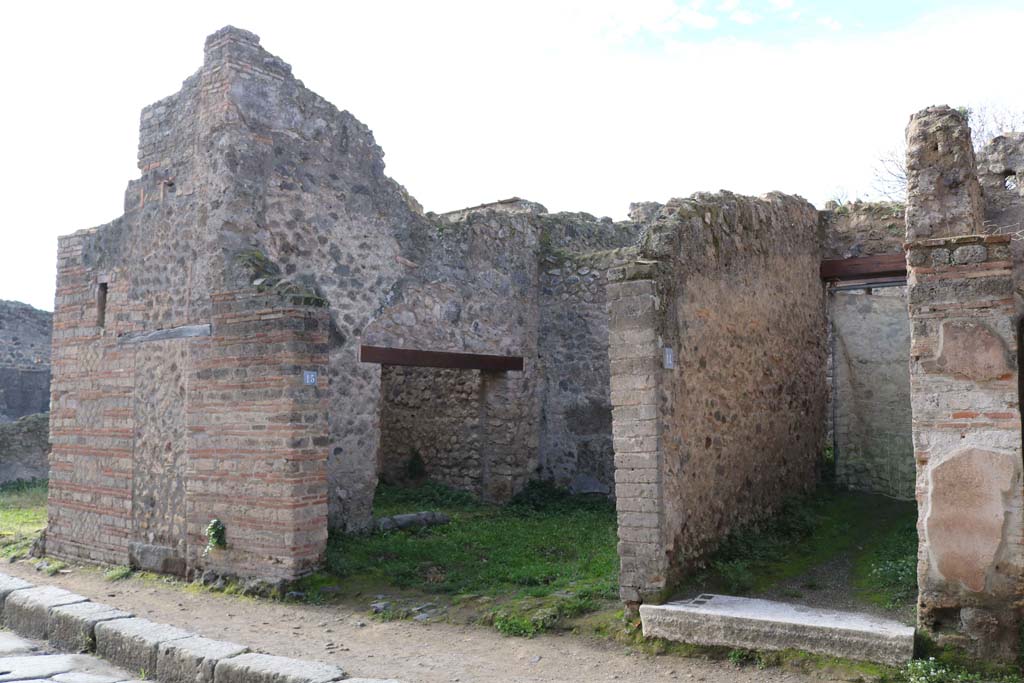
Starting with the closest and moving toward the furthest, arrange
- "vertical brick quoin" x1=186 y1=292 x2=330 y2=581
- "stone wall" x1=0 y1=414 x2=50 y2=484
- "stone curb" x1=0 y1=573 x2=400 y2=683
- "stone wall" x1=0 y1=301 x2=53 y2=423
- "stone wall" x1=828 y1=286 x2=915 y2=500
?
"stone curb" x1=0 y1=573 x2=400 y2=683 < "vertical brick quoin" x1=186 y1=292 x2=330 y2=581 < "stone wall" x1=828 y1=286 x2=915 y2=500 < "stone wall" x1=0 y1=414 x2=50 y2=484 < "stone wall" x1=0 y1=301 x2=53 y2=423

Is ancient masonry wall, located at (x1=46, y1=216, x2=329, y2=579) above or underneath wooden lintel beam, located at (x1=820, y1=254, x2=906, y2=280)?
underneath

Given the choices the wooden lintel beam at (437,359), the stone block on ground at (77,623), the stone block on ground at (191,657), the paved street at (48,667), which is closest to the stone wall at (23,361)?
the wooden lintel beam at (437,359)

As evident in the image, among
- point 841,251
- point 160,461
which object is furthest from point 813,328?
point 160,461

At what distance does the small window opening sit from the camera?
9.48 m

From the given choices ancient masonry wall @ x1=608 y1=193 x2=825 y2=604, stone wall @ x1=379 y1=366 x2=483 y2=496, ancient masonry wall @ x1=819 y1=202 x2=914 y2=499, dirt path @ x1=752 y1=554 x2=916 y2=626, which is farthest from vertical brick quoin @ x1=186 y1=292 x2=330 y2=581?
ancient masonry wall @ x1=819 y1=202 x2=914 y2=499

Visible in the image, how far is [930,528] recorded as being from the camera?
5.02 m

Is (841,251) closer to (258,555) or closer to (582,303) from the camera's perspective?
(582,303)

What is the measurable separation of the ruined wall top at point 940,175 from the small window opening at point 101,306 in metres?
8.39


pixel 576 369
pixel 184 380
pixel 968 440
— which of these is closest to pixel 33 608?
pixel 184 380

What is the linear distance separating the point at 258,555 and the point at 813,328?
619 cm

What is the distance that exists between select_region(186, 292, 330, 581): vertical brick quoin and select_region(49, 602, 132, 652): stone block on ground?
4.49 feet

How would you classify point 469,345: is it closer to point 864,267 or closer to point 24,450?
Answer: point 864,267

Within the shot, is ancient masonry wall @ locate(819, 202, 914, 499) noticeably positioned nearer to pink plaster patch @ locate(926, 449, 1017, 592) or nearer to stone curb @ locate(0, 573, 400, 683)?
pink plaster patch @ locate(926, 449, 1017, 592)

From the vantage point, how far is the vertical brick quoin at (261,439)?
7.48 m
